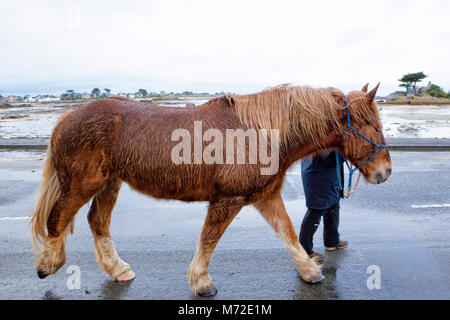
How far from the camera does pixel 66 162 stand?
2.71m

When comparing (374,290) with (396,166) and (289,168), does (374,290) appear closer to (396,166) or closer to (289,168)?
(289,168)

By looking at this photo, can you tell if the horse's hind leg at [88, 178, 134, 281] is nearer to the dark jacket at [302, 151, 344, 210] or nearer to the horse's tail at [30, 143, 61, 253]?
the horse's tail at [30, 143, 61, 253]

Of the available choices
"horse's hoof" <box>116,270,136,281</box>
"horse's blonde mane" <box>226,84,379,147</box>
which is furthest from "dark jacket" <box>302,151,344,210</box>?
"horse's hoof" <box>116,270,136,281</box>

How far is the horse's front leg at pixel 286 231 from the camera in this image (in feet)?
9.74

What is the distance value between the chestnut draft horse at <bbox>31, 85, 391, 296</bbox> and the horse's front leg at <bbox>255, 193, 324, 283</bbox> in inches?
6.1

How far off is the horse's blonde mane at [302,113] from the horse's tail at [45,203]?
5.42 ft

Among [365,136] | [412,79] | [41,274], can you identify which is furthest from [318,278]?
[412,79]

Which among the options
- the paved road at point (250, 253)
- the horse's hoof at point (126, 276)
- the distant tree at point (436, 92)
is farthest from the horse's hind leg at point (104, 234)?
the distant tree at point (436, 92)

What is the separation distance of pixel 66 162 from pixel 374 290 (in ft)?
9.20

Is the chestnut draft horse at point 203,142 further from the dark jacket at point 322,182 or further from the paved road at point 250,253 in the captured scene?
the dark jacket at point 322,182

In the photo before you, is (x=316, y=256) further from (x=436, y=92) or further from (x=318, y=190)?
(x=436, y=92)

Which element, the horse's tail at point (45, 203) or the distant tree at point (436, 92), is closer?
the horse's tail at point (45, 203)

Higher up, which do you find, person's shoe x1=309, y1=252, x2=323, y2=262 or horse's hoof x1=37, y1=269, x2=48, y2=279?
horse's hoof x1=37, y1=269, x2=48, y2=279

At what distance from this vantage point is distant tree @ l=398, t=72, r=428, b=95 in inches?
1670
